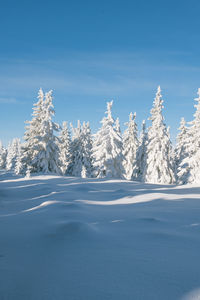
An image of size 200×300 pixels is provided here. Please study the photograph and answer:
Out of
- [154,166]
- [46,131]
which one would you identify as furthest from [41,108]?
[154,166]

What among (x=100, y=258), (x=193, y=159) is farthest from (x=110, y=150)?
(x=100, y=258)

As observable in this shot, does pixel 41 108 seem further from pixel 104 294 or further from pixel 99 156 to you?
pixel 104 294

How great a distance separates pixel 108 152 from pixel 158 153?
717cm

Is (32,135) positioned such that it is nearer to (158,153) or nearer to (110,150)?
(110,150)

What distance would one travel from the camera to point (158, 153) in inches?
1155

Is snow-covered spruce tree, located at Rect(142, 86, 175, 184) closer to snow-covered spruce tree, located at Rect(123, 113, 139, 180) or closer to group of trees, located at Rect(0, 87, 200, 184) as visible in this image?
group of trees, located at Rect(0, 87, 200, 184)

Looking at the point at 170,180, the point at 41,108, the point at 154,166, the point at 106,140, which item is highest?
the point at 41,108

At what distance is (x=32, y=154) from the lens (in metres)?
28.1

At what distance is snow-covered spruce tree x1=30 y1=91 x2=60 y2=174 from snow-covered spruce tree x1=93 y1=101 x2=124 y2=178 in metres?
5.29

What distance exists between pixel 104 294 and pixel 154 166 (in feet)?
94.0

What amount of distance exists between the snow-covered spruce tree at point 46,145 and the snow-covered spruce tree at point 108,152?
5.29 m

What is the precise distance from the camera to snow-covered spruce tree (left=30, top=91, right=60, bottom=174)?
2647 cm

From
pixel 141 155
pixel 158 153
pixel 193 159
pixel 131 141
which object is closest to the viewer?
pixel 193 159

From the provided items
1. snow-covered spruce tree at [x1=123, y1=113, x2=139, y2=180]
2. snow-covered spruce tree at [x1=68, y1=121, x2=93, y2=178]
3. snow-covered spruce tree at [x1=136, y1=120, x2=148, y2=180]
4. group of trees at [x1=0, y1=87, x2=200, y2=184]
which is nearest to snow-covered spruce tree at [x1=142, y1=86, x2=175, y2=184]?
group of trees at [x1=0, y1=87, x2=200, y2=184]
